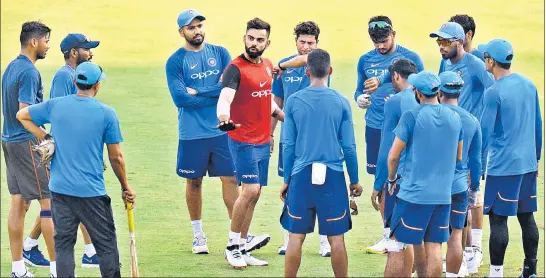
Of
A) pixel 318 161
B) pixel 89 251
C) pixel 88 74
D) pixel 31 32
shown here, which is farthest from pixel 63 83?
pixel 318 161

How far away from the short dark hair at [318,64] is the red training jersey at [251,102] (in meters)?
1.28

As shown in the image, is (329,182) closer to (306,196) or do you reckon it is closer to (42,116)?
(306,196)

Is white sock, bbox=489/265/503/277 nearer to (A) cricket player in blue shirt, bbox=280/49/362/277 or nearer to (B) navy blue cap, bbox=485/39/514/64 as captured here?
(A) cricket player in blue shirt, bbox=280/49/362/277

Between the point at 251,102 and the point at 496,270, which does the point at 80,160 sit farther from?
the point at 496,270

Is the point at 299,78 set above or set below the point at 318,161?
above

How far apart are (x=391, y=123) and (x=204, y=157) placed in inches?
89.5

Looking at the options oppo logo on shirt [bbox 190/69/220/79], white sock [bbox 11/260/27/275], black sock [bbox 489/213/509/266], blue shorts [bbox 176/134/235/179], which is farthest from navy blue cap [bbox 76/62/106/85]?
black sock [bbox 489/213/509/266]

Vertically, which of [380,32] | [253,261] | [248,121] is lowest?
[253,261]

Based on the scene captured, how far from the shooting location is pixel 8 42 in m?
20.0

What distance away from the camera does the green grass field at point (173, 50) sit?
432 inches

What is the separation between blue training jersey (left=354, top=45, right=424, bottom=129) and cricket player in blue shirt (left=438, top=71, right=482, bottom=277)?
1.82 meters

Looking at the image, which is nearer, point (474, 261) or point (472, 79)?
point (474, 261)

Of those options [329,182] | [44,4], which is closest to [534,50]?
[44,4]

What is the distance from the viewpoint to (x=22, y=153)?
10.2 metres
